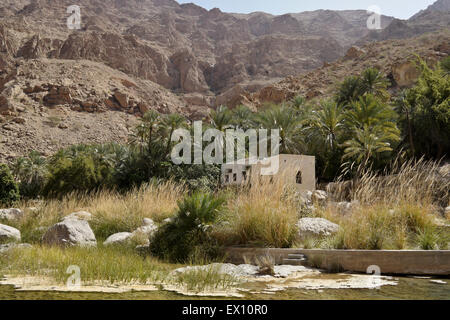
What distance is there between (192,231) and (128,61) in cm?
7899

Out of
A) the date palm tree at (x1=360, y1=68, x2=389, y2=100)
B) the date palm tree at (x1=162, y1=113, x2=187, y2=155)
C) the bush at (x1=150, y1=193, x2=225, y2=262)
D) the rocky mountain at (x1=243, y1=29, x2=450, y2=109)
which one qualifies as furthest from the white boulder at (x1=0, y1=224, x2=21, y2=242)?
the rocky mountain at (x1=243, y1=29, x2=450, y2=109)

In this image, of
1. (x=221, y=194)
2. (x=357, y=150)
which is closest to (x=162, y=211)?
(x=221, y=194)

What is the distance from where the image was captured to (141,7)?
5335 inches

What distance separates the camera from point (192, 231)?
689 cm

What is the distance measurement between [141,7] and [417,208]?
470 ft

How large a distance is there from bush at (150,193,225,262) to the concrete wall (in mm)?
1065

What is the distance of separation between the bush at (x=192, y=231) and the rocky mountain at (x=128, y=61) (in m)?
40.7

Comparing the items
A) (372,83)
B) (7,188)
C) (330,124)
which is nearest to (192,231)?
(330,124)

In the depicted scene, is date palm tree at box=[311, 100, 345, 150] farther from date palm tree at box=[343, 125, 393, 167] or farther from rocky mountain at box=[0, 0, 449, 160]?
rocky mountain at box=[0, 0, 449, 160]

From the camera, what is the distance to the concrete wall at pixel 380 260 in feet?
16.4

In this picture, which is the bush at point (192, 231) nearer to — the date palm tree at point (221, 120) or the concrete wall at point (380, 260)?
the concrete wall at point (380, 260)

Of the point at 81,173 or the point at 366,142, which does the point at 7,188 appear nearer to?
the point at 81,173

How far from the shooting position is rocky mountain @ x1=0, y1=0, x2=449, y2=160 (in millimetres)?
51578

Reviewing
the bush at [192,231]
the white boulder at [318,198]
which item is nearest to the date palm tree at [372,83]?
the white boulder at [318,198]
